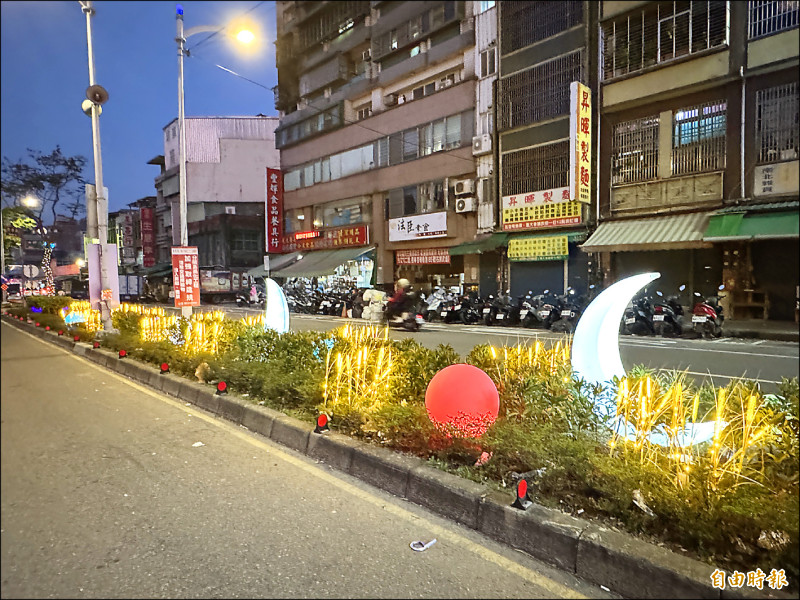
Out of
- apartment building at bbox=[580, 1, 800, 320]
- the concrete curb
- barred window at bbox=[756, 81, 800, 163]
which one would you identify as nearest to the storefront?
the concrete curb

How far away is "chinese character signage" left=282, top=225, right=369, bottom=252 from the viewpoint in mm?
5027

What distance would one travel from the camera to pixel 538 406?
120 inches

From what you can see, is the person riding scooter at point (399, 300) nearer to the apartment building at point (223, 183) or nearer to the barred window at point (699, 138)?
the apartment building at point (223, 183)

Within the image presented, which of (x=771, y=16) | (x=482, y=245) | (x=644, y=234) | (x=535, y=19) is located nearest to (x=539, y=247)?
(x=482, y=245)

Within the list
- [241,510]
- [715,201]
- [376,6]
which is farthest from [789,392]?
[376,6]

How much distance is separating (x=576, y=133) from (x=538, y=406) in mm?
1983

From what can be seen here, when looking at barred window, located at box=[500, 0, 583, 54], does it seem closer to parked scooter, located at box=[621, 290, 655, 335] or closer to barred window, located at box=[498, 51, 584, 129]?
barred window, located at box=[498, 51, 584, 129]

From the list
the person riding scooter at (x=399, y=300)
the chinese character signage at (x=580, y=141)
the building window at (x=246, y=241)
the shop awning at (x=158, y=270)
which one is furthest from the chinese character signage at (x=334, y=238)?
the shop awning at (x=158, y=270)

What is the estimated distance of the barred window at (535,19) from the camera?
11.9 ft

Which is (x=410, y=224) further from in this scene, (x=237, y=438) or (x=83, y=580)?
(x=83, y=580)

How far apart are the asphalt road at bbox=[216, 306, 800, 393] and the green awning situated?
100 inches

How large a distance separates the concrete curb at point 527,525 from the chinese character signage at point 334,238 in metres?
1.87

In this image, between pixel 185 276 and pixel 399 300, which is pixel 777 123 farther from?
pixel 185 276

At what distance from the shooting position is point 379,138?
520cm
